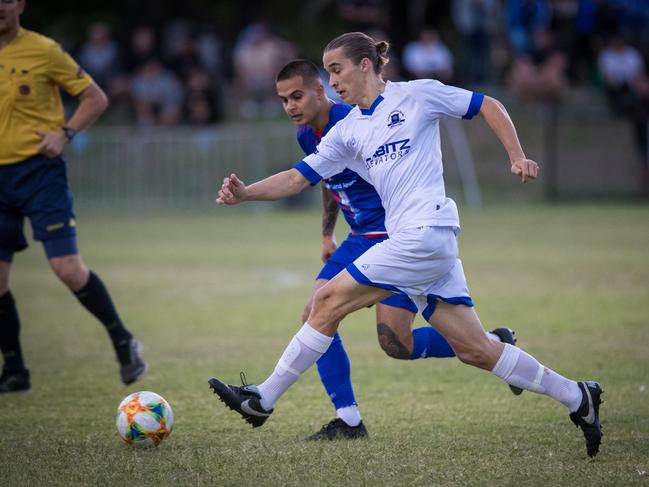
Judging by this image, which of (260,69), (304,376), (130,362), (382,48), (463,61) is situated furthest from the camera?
(463,61)

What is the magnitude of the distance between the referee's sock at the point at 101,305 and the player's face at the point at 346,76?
8.97 feet

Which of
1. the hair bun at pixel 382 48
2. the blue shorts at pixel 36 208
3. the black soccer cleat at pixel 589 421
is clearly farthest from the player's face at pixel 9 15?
the black soccer cleat at pixel 589 421

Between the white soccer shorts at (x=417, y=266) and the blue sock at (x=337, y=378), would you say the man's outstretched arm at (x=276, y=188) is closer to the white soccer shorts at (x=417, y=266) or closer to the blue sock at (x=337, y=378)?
the white soccer shorts at (x=417, y=266)

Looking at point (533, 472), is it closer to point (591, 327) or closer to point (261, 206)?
point (591, 327)

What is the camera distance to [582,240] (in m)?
16.0

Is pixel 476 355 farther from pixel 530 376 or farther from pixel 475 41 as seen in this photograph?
pixel 475 41

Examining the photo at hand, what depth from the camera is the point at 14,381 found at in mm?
7438

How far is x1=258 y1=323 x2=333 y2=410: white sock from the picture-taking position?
217 inches

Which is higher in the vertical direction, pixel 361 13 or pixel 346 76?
pixel 346 76

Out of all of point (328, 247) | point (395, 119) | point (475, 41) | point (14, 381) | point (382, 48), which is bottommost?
point (14, 381)

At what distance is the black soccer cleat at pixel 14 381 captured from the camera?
24.4 ft

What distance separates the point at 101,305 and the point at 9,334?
0.66 meters

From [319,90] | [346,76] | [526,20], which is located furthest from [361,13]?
[346,76]

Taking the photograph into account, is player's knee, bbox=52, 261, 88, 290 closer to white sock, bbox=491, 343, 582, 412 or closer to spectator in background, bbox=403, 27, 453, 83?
white sock, bbox=491, 343, 582, 412
